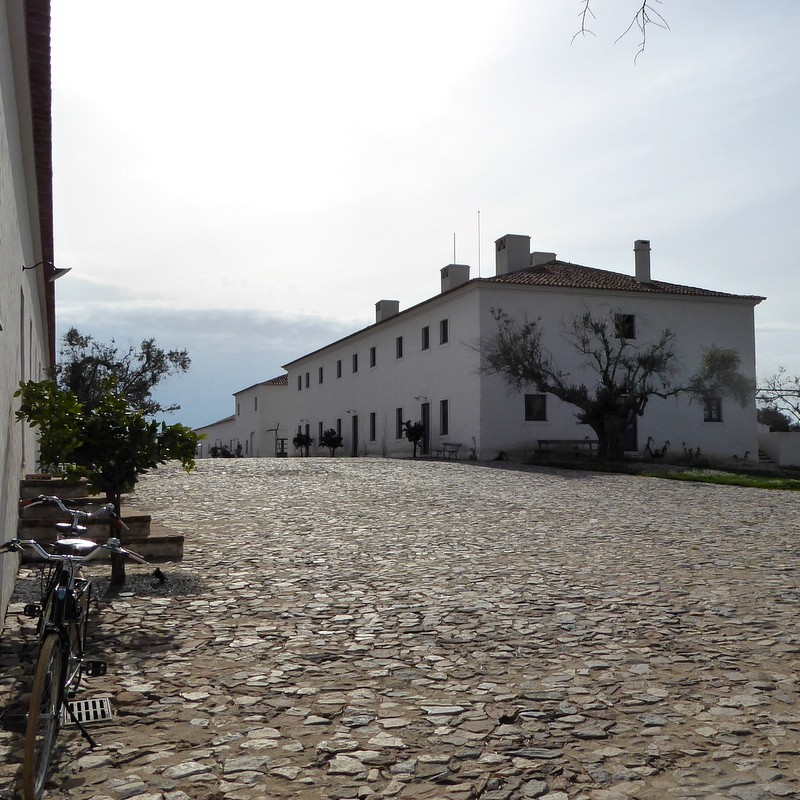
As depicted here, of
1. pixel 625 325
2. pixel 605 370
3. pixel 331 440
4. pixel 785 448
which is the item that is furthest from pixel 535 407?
pixel 331 440

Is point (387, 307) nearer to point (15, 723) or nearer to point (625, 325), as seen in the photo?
point (625, 325)

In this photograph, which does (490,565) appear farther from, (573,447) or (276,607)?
(573,447)

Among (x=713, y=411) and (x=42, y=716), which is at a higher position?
(x=713, y=411)

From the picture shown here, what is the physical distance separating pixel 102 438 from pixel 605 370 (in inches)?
880

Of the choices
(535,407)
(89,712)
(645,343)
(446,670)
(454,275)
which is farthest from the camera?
(454,275)

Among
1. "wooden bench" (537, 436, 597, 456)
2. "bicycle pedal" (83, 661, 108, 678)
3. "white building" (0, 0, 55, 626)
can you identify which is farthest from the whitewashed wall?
"wooden bench" (537, 436, 597, 456)

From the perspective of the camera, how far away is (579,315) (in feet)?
104

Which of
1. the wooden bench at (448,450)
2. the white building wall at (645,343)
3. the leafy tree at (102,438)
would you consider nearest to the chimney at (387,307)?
the wooden bench at (448,450)

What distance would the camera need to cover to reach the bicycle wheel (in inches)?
120

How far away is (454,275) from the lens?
1478 inches

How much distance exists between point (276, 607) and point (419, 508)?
272 inches

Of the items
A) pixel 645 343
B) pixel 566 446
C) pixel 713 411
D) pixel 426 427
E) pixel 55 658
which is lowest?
pixel 55 658

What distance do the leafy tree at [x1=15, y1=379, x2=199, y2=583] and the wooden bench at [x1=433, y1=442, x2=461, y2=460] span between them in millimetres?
23577

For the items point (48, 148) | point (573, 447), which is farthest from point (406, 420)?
point (48, 148)
